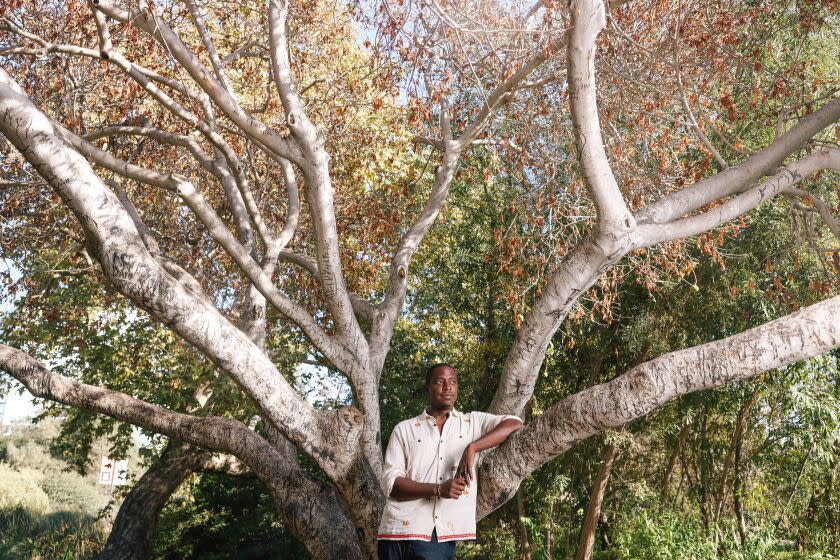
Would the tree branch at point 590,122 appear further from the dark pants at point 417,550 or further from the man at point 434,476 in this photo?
the dark pants at point 417,550

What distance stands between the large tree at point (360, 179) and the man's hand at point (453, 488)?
822 mm

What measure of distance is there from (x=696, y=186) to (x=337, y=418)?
2.60 meters

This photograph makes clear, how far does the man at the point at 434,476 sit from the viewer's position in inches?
146

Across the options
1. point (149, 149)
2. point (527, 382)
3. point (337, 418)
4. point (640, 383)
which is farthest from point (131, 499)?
point (640, 383)

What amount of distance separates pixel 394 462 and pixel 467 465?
0.36 m

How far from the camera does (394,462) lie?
383 centimetres

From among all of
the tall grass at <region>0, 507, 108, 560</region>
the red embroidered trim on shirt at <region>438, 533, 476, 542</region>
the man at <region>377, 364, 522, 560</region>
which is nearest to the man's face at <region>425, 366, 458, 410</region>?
the man at <region>377, 364, 522, 560</region>

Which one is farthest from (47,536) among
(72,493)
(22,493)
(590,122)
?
(590,122)

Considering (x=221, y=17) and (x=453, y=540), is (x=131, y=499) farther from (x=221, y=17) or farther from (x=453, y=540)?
(x=453, y=540)

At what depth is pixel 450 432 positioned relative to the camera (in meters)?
3.95

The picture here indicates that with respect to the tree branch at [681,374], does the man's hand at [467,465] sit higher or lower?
lower

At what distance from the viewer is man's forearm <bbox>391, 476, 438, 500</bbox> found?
364 cm

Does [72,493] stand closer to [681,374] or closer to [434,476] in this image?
[434,476]

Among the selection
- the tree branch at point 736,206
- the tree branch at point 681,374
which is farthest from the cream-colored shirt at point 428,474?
the tree branch at point 736,206
